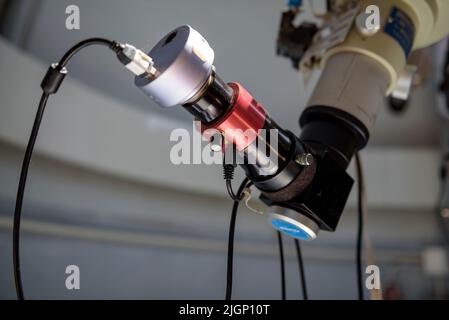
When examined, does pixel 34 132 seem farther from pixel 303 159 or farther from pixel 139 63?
pixel 303 159

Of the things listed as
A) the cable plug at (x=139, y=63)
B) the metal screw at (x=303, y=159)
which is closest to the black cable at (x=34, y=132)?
the cable plug at (x=139, y=63)

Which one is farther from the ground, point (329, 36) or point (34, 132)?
point (329, 36)

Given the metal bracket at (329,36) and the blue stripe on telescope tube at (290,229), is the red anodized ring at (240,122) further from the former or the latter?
the metal bracket at (329,36)

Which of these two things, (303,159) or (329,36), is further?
(329,36)

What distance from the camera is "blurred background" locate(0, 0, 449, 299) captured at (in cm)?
101

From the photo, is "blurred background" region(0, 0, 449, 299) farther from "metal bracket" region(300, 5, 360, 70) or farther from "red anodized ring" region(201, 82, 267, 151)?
"red anodized ring" region(201, 82, 267, 151)

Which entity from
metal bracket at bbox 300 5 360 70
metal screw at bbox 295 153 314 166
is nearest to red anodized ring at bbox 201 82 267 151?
metal screw at bbox 295 153 314 166

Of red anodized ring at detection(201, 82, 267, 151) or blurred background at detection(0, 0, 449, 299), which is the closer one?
red anodized ring at detection(201, 82, 267, 151)

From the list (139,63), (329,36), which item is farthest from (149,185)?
(139,63)

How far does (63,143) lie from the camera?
1.02 meters

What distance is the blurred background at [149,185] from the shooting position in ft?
3.33

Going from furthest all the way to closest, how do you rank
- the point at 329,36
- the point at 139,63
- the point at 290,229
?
the point at 329,36 < the point at 290,229 < the point at 139,63

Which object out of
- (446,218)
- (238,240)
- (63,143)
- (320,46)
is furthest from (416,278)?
(63,143)

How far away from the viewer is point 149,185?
1287 millimetres
